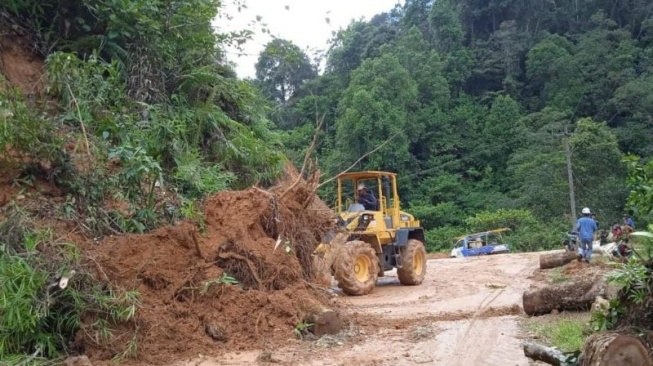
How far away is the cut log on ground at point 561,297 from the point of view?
890 cm

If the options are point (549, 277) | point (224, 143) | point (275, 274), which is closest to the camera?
point (275, 274)

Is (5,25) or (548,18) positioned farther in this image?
(548,18)

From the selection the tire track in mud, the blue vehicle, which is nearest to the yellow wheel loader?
the tire track in mud

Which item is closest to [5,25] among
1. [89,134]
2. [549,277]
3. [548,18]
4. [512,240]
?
[89,134]

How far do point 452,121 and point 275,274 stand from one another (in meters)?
46.0

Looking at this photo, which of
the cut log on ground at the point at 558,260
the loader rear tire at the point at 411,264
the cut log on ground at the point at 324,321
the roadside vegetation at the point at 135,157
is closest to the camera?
the roadside vegetation at the point at 135,157

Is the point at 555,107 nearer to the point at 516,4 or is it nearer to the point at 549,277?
the point at 516,4

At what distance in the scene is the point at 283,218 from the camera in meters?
9.23

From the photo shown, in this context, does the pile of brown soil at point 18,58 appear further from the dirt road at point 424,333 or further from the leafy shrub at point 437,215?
the leafy shrub at point 437,215

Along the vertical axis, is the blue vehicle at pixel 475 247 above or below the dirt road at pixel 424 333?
above

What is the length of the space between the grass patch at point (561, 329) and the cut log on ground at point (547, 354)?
2.43 feet

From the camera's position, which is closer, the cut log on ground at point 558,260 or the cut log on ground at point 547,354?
the cut log on ground at point 547,354

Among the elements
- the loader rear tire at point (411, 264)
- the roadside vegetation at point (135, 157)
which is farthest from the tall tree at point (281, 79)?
the loader rear tire at point (411, 264)

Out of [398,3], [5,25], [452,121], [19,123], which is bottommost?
[19,123]
